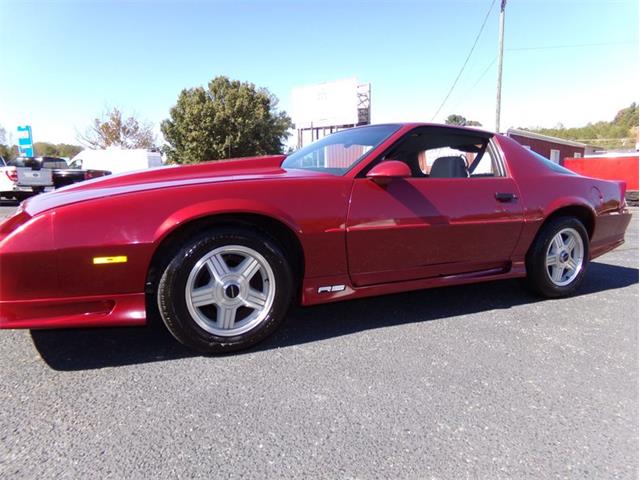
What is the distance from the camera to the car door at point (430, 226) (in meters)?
2.58

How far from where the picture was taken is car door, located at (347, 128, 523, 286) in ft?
8.46

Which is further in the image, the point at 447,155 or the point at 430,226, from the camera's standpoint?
the point at 447,155

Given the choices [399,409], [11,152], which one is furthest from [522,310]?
[11,152]

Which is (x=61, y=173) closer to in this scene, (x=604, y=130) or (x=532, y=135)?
(x=532, y=135)

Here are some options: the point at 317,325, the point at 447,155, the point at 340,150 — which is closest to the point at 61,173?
the point at 340,150

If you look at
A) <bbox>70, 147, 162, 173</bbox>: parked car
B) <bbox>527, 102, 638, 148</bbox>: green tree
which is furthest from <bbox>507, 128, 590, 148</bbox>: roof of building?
<bbox>527, 102, 638, 148</bbox>: green tree

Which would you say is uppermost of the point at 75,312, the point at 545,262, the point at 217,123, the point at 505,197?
the point at 217,123

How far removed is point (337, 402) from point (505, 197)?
2016 mm

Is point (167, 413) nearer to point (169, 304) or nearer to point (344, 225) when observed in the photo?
point (169, 304)

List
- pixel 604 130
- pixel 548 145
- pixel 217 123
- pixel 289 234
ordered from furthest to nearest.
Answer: pixel 604 130
pixel 217 123
pixel 548 145
pixel 289 234

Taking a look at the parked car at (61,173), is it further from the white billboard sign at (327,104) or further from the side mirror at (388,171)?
the white billboard sign at (327,104)

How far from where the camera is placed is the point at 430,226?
2.76m

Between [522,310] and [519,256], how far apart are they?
407mm

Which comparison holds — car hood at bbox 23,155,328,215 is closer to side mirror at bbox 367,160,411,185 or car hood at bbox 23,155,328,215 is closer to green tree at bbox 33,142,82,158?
side mirror at bbox 367,160,411,185
